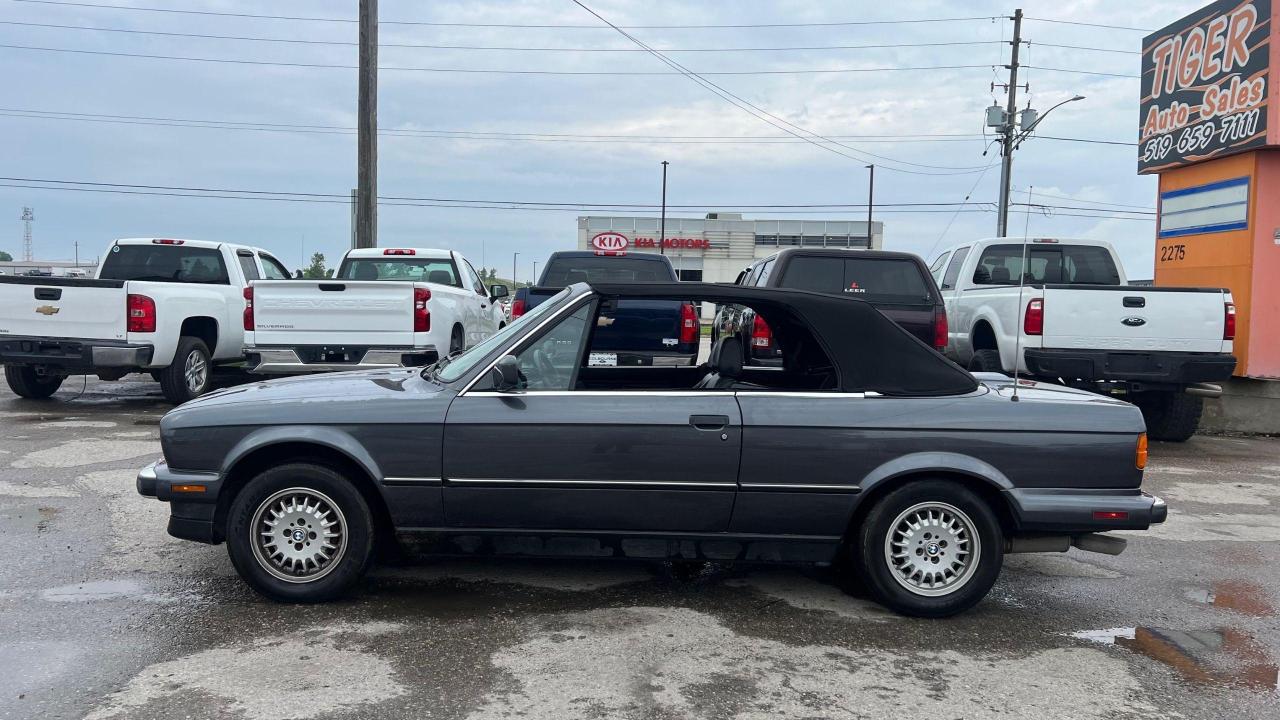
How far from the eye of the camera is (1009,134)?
103 feet

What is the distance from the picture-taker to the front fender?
178 inches

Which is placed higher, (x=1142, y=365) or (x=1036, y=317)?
(x=1036, y=317)

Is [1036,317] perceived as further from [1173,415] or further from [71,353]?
[71,353]

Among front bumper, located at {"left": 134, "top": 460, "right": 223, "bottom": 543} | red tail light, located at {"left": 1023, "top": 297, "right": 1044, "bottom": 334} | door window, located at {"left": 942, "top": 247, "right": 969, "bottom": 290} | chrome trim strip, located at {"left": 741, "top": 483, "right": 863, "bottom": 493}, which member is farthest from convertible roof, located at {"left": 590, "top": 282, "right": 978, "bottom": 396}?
door window, located at {"left": 942, "top": 247, "right": 969, "bottom": 290}

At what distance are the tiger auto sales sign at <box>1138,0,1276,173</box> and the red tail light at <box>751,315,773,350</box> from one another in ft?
23.5

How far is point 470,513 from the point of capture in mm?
4582

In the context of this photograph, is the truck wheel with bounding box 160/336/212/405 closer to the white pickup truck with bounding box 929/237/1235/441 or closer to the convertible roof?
the convertible roof

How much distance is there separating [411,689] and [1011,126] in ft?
107

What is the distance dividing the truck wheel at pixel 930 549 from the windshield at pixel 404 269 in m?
9.62

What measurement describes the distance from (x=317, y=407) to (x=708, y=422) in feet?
5.95

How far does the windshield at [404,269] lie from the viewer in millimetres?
13367

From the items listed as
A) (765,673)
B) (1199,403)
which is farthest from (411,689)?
(1199,403)

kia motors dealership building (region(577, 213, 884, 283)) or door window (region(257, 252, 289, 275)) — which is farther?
kia motors dealership building (region(577, 213, 884, 283))

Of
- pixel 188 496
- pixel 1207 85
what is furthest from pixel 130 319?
pixel 1207 85
